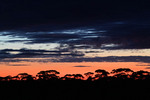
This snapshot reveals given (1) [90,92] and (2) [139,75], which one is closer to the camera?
(1) [90,92]

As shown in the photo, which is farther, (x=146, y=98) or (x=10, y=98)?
(x=10, y=98)

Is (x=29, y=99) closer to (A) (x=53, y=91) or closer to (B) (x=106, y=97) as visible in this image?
(A) (x=53, y=91)

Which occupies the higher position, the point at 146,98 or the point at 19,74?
the point at 19,74

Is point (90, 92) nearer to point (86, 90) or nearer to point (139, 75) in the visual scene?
point (86, 90)

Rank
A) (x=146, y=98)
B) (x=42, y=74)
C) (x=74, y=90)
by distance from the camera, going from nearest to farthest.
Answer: (x=146, y=98)
(x=74, y=90)
(x=42, y=74)

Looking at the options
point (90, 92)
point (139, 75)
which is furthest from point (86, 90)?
point (139, 75)

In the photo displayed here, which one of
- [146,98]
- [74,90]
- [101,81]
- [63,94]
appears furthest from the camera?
[101,81]

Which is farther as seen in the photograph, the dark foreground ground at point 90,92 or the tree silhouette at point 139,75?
the tree silhouette at point 139,75

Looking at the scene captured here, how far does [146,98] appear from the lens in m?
65.9

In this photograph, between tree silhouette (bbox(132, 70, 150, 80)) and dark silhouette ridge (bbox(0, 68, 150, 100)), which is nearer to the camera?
dark silhouette ridge (bbox(0, 68, 150, 100))

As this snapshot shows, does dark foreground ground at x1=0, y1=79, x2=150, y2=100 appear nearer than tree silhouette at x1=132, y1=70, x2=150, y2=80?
Yes

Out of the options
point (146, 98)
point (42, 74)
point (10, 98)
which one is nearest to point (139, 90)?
point (146, 98)

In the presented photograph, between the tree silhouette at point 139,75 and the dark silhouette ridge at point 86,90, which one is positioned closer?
the dark silhouette ridge at point 86,90

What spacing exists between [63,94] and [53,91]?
22.3 ft
